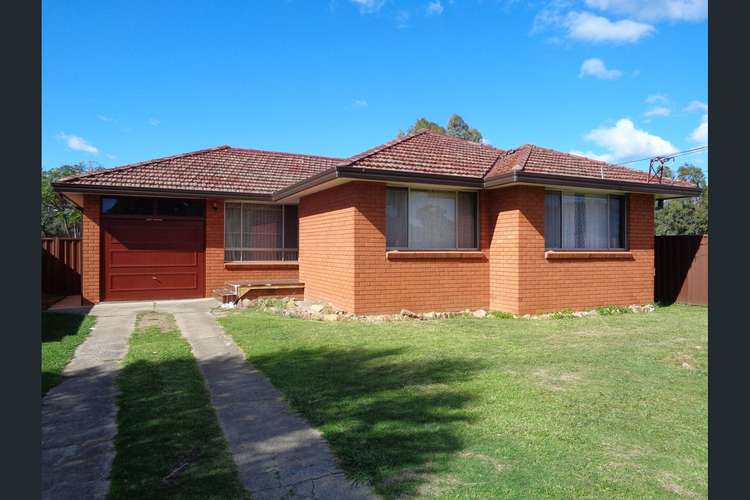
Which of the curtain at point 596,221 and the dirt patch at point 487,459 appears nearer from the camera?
the dirt patch at point 487,459

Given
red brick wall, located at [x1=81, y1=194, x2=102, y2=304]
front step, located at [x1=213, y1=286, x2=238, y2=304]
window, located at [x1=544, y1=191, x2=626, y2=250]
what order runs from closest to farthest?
window, located at [x1=544, y1=191, x2=626, y2=250] → front step, located at [x1=213, y1=286, x2=238, y2=304] → red brick wall, located at [x1=81, y1=194, x2=102, y2=304]

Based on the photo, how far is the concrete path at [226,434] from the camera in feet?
11.5

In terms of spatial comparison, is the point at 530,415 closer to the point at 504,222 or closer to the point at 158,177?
the point at 504,222

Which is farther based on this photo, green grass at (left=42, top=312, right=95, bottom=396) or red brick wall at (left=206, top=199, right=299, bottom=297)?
red brick wall at (left=206, top=199, right=299, bottom=297)

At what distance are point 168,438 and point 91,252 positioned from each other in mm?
11233

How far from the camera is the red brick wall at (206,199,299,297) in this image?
15109 millimetres

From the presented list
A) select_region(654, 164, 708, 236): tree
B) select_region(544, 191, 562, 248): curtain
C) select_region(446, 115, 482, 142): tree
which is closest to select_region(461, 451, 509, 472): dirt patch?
select_region(544, 191, 562, 248): curtain

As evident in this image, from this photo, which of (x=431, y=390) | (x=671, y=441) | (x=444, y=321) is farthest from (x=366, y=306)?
(x=671, y=441)

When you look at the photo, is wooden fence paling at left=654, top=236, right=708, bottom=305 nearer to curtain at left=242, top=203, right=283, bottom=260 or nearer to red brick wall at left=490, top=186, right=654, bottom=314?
red brick wall at left=490, top=186, right=654, bottom=314

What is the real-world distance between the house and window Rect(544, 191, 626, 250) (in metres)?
0.04

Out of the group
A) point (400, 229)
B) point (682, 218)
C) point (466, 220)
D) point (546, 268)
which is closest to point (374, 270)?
point (400, 229)

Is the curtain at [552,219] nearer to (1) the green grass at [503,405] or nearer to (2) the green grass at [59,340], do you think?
(1) the green grass at [503,405]

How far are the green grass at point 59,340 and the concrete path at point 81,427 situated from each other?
0.13m

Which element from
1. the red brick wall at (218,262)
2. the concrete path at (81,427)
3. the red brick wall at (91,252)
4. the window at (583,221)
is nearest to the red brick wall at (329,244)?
the red brick wall at (218,262)
